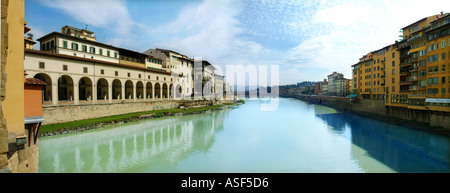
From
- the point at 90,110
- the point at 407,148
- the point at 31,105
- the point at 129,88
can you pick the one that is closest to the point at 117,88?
the point at 129,88

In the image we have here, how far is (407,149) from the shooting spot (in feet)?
54.1

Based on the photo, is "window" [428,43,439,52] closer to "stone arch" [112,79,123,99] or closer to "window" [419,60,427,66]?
"window" [419,60,427,66]

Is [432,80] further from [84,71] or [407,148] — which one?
[84,71]

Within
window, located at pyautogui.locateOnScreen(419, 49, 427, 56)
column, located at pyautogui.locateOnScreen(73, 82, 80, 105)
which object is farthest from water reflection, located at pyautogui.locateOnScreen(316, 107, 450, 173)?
column, located at pyautogui.locateOnScreen(73, 82, 80, 105)

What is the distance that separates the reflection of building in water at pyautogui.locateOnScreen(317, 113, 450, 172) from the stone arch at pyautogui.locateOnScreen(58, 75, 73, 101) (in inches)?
1360

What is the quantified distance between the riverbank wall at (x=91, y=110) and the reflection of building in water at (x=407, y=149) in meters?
31.0

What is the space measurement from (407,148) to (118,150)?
25531 mm

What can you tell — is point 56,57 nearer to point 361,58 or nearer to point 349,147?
point 349,147

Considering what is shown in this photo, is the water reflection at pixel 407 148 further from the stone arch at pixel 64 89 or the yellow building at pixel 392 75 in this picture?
the stone arch at pixel 64 89

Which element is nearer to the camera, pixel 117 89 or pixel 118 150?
pixel 118 150

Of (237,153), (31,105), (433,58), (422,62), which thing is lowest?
(237,153)

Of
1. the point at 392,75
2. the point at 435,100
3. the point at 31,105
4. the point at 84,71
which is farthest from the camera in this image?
the point at 392,75

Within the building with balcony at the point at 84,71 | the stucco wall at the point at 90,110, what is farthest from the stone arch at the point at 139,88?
the stucco wall at the point at 90,110
